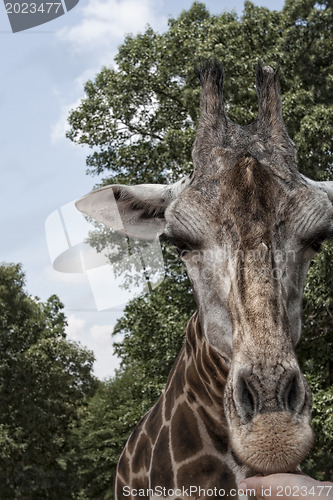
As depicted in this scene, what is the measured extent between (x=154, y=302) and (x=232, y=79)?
5.98 m

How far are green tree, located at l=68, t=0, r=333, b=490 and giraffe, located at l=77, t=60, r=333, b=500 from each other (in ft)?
30.0

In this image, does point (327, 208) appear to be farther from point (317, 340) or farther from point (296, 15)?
point (296, 15)

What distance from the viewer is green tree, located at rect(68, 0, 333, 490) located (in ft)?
43.4

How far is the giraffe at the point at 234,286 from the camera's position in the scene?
2049 mm

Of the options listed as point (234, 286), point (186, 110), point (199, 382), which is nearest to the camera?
point (234, 286)

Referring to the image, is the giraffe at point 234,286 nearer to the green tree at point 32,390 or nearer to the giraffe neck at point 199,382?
the giraffe neck at point 199,382

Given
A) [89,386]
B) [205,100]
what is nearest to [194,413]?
[205,100]

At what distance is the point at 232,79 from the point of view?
44.1 ft

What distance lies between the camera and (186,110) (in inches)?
614

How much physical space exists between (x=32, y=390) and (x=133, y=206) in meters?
19.0

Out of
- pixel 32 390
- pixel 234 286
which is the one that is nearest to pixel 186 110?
pixel 32 390

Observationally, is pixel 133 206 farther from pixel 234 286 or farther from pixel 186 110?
pixel 186 110

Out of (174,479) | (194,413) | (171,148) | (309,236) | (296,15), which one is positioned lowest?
(174,479)

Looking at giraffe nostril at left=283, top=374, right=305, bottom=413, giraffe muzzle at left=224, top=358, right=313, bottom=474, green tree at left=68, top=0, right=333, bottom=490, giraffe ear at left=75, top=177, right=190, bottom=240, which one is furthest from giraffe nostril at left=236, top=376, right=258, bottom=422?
green tree at left=68, top=0, right=333, bottom=490
